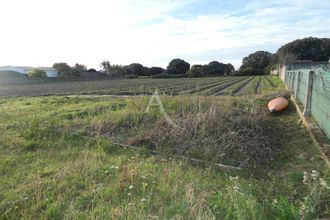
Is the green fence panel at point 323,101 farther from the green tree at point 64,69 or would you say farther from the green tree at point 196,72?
the green tree at point 64,69

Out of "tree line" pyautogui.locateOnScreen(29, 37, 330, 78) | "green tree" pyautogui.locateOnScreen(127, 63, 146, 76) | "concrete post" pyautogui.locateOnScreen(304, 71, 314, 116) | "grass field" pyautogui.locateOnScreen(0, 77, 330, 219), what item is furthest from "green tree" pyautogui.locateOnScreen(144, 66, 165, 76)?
"concrete post" pyautogui.locateOnScreen(304, 71, 314, 116)

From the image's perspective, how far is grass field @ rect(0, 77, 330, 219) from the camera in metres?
3.06

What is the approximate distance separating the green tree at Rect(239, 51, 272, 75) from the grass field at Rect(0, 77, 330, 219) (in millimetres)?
57698

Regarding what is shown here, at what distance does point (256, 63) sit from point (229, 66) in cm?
665

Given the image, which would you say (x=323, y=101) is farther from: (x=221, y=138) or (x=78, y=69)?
(x=78, y=69)

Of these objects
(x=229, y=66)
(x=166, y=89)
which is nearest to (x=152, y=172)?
(x=166, y=89)

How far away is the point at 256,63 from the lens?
72.7 m

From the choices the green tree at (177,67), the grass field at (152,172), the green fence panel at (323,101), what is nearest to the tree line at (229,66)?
the green tree at (177,67)

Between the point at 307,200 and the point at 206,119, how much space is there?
348 cm

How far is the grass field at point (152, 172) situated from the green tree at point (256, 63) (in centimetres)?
5770

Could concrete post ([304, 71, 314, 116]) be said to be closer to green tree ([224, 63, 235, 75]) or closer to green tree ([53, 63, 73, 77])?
green tree ([53, 63, 73, 77])

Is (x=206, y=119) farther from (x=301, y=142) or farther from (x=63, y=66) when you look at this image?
(x=63, y=66)

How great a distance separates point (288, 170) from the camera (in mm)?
4609

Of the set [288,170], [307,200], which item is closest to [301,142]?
[288,170]
